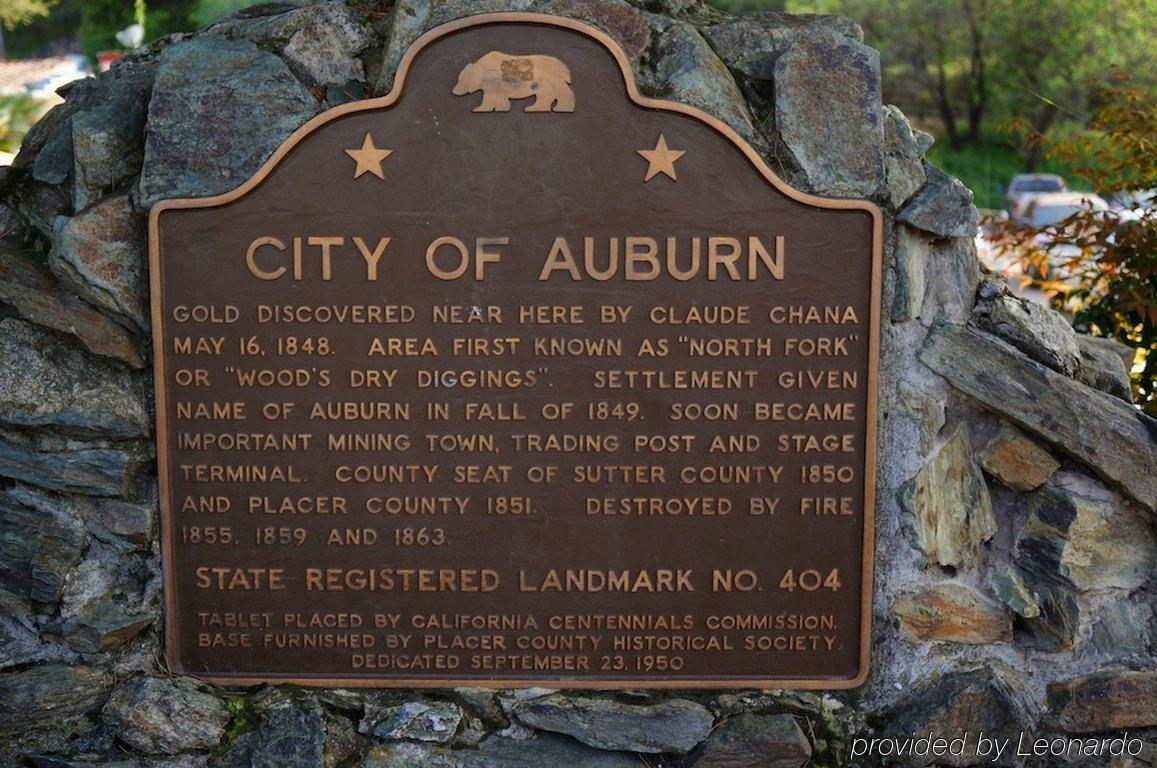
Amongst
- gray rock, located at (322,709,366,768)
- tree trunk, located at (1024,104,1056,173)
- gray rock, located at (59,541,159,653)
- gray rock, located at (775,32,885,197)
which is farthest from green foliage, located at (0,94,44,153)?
tree trunk, located at (1024,104,1056,173)

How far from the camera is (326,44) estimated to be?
317cm

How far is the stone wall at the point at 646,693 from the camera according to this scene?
309 centimetres

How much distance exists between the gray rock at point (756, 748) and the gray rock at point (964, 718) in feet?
0.86

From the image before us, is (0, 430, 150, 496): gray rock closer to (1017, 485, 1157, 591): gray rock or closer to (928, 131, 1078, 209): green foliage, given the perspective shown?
(1017, 485, 1157, 591): gray rock

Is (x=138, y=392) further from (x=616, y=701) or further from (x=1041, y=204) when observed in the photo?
(x=1041, y=204)

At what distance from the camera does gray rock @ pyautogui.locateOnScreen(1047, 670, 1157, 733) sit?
10.4 feet

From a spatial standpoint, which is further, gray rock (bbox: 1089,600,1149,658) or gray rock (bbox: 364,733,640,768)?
gray rock (bbox: 1089,600,1149,658)

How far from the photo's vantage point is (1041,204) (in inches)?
708

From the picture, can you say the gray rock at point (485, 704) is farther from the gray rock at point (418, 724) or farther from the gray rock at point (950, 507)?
the gray rock at point (950, 507)

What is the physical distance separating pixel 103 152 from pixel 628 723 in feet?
7.32

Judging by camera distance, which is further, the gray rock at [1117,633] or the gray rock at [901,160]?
the gray rock at [1117,633]

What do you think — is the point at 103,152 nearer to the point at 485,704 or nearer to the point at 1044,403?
the point at 485,704

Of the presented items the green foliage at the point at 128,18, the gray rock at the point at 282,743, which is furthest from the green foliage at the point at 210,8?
the gray rock at the point at 282,743

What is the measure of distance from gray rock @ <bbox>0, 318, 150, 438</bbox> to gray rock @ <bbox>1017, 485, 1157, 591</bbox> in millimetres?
2594
